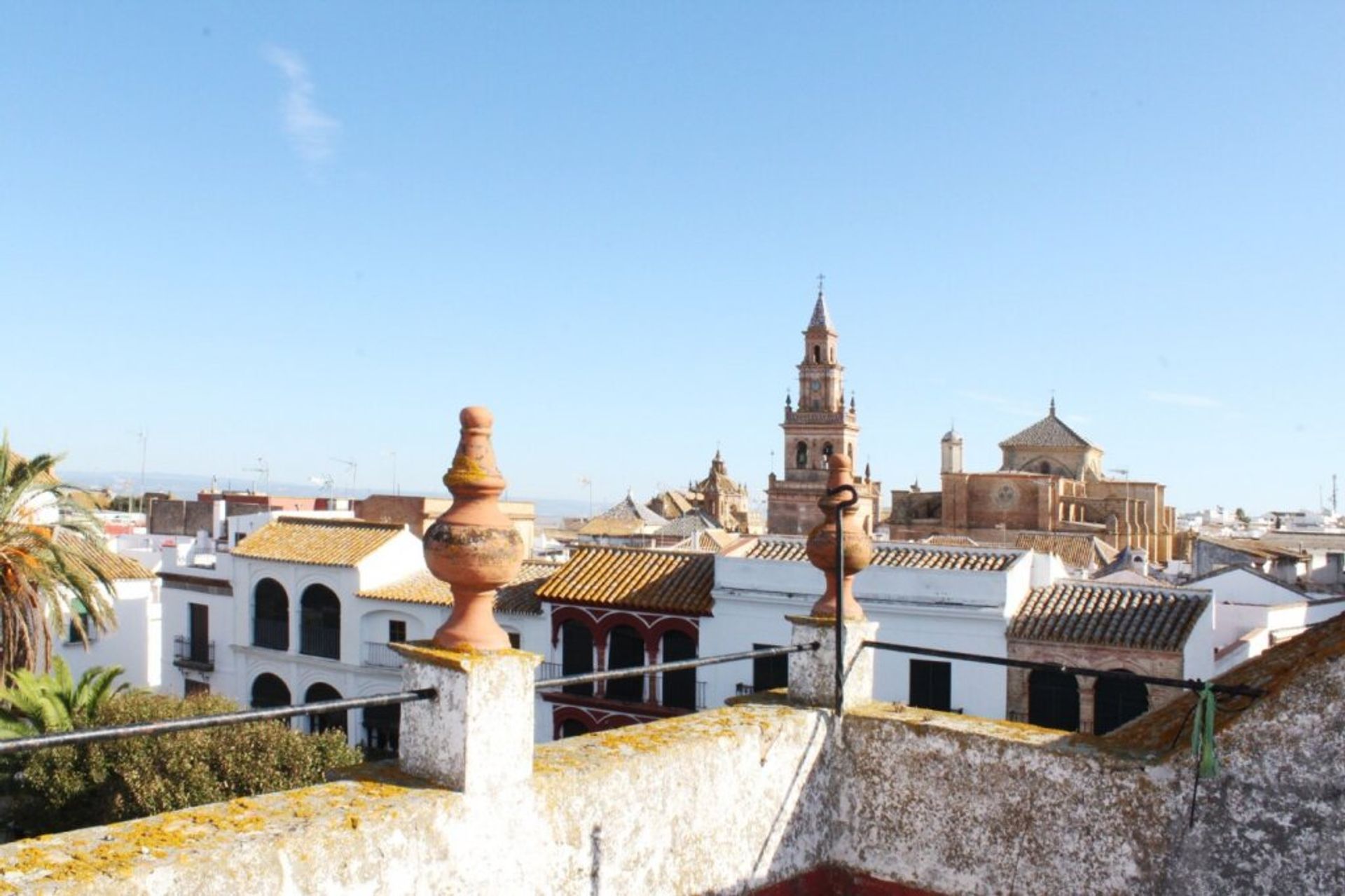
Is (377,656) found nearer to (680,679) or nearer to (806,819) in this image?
(680,679)

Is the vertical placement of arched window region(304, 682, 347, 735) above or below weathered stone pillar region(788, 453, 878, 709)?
below

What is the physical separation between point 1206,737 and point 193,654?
94.3 feet

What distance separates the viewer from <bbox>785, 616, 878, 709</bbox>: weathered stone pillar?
533 cm

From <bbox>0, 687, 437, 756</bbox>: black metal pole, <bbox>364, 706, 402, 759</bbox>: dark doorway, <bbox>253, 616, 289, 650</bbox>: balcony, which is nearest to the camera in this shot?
<bbox>0, 687, 437, 756</bbox>: black metal pole

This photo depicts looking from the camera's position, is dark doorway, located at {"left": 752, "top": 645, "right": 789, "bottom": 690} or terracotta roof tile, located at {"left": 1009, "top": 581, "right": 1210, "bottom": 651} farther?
dark doorway, located at {"left": 752, "top": 645, "right": 789, "bottom": 690}

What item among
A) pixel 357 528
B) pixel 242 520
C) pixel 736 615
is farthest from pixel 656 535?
pixel 736 615

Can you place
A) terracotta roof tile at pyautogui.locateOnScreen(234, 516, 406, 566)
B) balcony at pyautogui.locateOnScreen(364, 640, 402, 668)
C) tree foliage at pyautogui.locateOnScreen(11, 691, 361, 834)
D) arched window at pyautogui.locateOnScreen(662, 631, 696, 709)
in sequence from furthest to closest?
terracotta roof tile at pyautogui.locateOnScreen(234, 516, 406, 566), balcony at pyautogui.locateOnScreen(364, 640, 402, 668), arched window at pyautogui.locateOnScreen(662, 631, 696, 709), tree foliage at pyautogui.locateOnScreen(11, 691, 361, 834)

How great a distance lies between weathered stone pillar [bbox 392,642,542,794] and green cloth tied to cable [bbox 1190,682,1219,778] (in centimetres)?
253

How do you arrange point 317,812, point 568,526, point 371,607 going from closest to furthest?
point 317,812 < point 371,607 < point 568,526

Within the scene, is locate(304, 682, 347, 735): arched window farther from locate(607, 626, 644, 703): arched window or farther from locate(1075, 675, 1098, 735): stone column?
locate(1075, 675, 1098, 735): stone column

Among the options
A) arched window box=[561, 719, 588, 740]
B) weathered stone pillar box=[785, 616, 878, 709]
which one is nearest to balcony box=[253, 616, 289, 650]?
arched window box=[561, 719, 588, 740]

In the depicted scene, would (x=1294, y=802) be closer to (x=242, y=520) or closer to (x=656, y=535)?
(x=242, y=520)

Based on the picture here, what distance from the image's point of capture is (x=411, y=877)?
11.2ft

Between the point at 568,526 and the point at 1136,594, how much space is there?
64.5m
